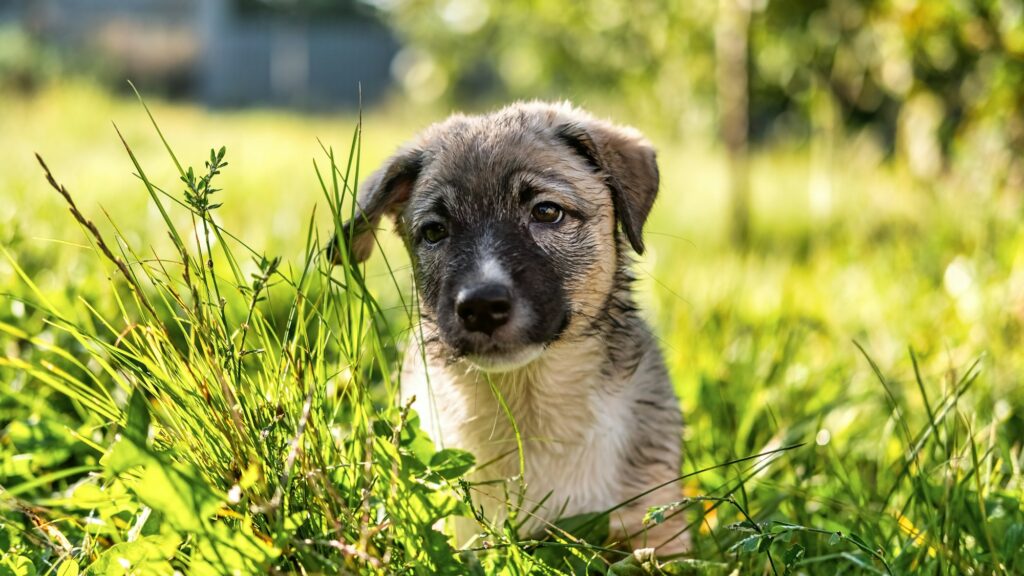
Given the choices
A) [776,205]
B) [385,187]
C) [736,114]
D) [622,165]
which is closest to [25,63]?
[776,205]

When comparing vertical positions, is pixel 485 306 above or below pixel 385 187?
below

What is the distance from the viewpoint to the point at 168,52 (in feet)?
89.0

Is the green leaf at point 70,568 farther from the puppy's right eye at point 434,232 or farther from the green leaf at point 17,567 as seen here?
the puppy's right eye at point 434,232

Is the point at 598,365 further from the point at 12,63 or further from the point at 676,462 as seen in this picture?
the point at 12,63

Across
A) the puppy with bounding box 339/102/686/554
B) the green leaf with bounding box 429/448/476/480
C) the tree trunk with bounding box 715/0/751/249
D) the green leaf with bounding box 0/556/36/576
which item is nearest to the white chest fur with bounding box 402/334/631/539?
the puppy with bounding box 339/102/686/554

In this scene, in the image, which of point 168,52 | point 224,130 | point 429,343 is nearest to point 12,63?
point 224,130

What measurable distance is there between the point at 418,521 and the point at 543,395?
90cm

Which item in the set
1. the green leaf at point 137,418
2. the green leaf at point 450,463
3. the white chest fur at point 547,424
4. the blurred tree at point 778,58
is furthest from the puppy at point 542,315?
the blurred tree at point 778,58

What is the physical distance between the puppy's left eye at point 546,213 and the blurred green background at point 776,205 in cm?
45

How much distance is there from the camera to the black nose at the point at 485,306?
238cm

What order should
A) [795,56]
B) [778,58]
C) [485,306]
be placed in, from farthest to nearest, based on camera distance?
[778,58] → [795,56] → [485,306]

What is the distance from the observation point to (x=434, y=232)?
284 centimetres

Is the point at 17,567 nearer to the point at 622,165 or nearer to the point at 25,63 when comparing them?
the point at 622,165

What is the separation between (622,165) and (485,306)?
850mm
